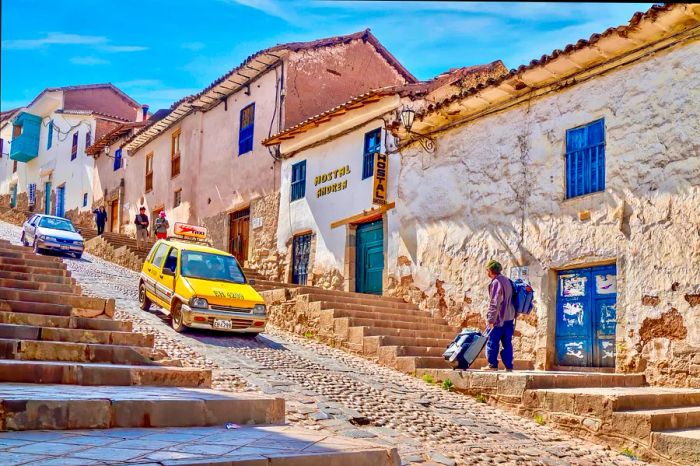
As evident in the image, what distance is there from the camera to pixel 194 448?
4102mm

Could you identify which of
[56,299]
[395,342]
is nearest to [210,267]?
[395,342]

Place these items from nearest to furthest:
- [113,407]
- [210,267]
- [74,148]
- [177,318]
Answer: [113,407]
[177,318]
[210,267]
[74,148]

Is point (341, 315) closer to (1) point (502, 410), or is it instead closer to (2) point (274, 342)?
(2) point (274, 342)

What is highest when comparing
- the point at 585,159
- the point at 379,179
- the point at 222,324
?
the point at 379,179

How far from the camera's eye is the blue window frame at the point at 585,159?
37.6ft

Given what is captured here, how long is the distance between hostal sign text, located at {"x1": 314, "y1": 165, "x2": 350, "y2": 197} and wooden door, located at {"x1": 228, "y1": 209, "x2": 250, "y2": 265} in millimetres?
4642

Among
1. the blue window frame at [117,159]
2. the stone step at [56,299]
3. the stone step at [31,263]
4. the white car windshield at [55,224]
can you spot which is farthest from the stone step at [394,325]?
the blue window frame at [117,159]

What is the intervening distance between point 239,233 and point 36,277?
11945 millimetres

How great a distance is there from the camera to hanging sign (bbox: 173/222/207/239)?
21.8 m

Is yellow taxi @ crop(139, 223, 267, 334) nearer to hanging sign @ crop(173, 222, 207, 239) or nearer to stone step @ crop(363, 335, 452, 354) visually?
stone step @ crop(363, 335, 452, 354)

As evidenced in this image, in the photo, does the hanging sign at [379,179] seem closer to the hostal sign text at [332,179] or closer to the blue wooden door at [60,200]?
the hostal sign text at [332,179]

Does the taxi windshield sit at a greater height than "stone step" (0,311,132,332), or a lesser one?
greater

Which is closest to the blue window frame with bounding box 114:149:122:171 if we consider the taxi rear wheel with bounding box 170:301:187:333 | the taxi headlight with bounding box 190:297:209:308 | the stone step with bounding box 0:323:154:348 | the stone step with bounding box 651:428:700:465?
the taxi rear wheel with bounding box 170:301:187:333

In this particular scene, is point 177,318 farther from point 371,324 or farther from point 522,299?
point 522,299
